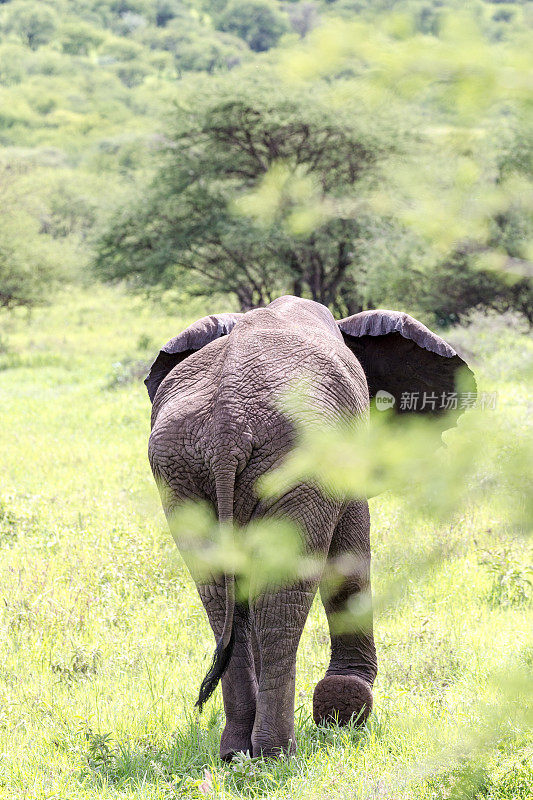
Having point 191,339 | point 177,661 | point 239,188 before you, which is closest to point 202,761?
point 177,661

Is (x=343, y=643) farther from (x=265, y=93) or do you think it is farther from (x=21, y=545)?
(x=265, y=93)

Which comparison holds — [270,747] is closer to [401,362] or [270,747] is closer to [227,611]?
[227,611]

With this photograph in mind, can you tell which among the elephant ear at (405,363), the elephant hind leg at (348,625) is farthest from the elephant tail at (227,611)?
the elephant ear at (405,363)

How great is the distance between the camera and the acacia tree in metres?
19.3

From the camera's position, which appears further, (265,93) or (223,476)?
(265,93)

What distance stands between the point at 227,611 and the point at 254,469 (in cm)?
50

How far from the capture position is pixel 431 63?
1403mm

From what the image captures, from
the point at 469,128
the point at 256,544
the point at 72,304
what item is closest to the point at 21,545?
the point at 256,544

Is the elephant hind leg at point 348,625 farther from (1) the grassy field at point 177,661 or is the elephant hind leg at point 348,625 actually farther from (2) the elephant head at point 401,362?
(2) the elephant head at point 401,362

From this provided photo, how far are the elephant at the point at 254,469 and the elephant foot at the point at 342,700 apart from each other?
1.25 ft

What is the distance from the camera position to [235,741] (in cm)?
331

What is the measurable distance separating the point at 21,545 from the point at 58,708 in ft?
8.88

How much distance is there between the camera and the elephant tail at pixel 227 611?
9.57ft

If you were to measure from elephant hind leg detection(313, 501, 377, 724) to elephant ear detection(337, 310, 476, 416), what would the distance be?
0.77 metres
